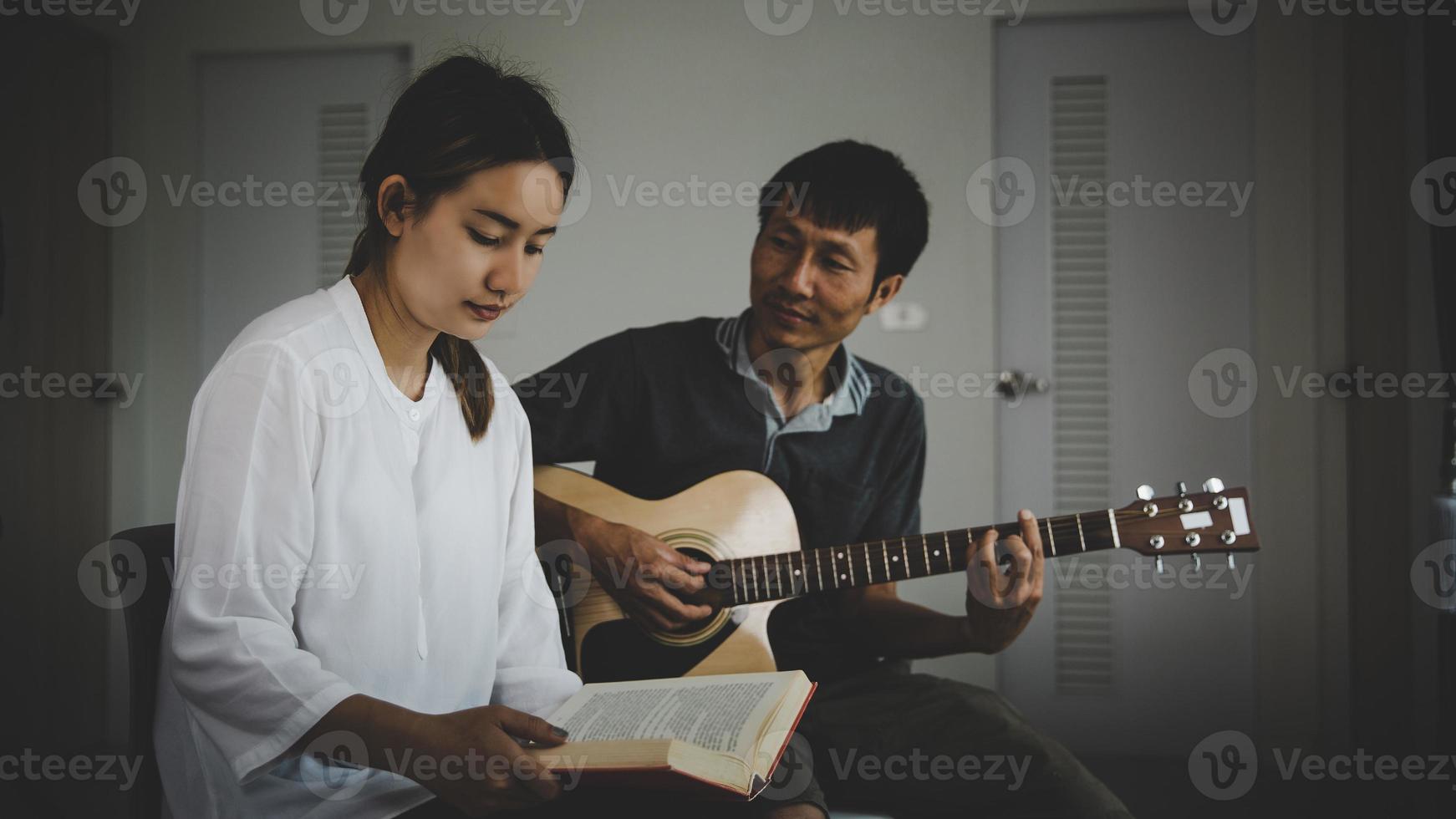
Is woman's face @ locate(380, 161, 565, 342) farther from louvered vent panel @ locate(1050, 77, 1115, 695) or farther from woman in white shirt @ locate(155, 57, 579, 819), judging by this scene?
louvered vent panel @ locate(1050, 77, 1115, 695)

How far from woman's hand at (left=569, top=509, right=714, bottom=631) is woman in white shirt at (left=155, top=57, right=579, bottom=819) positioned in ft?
Answer: 0.94

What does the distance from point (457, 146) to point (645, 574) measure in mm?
730

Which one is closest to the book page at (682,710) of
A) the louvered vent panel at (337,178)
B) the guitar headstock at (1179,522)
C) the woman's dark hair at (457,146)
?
the woman's dark hair at (457,146)

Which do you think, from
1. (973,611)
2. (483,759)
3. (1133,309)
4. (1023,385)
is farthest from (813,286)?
(483,759)

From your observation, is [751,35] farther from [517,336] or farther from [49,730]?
[49,730]

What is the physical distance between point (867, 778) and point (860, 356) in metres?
0.96

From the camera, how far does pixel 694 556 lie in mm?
1567

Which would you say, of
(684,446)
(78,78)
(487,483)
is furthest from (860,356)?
(78,78)

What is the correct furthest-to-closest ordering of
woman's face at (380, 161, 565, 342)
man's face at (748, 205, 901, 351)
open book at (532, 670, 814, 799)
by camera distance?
man's face at (748, 205, 901, 351) → woman's face at (380, 161, 565, 342) → open book at (532, 670, 814, 799)

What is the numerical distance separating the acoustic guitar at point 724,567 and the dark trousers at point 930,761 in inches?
6.8

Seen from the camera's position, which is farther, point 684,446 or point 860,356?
point 860,356

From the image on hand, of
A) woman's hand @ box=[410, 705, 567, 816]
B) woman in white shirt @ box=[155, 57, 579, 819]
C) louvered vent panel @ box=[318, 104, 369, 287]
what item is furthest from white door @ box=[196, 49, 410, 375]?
woman's hand @ box=[410, 705, 567, 816]

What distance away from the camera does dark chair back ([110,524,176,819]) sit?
38.1 inches

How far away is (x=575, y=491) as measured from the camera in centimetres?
162
